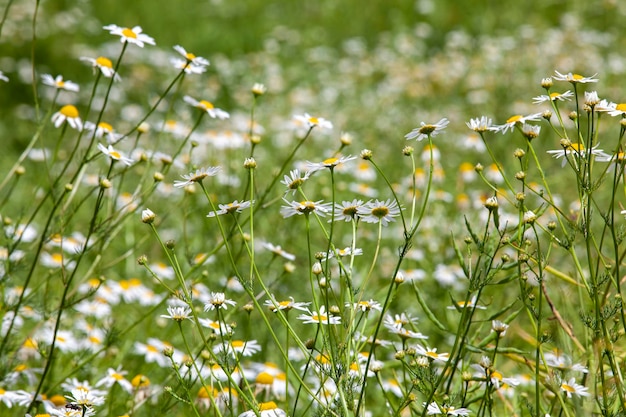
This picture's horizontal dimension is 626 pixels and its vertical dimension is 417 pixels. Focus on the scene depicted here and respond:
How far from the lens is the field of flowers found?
4.58ft

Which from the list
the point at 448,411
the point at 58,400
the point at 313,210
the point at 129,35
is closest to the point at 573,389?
the point at 448,411

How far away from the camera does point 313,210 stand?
1379 millimetres

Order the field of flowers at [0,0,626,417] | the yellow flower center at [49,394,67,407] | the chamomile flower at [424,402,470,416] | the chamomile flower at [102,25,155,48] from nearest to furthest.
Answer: the chamomile flower at [424,402,470,416] < the field of flowers at [0,0,626,417] < the yellow flower center at [49,394,67,407] < the chamomile flower at [102,25,155,48]

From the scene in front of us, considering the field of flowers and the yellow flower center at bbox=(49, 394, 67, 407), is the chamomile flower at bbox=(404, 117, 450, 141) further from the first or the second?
the yellow flower center at bbox=(49, 394, 67, 407)

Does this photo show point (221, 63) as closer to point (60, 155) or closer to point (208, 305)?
point (60, 155)

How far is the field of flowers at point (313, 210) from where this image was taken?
1397 mm

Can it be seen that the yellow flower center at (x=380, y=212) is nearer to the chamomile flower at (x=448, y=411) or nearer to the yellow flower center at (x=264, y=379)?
the chamomile flower at (x=448, y=411)

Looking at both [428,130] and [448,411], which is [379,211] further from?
[448,411]

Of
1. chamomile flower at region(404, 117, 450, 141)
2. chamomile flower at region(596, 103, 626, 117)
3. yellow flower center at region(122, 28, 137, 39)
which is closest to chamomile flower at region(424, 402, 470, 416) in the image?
chamomile flower at region(404, 117, 450, 141)

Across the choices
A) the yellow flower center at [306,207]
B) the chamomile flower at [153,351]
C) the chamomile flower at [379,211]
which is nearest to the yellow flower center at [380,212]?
the chamomile flower at [379,211]

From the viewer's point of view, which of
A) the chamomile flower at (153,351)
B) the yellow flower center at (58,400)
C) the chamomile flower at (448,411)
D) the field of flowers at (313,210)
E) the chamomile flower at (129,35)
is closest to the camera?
the chamomile flower at (448,411)

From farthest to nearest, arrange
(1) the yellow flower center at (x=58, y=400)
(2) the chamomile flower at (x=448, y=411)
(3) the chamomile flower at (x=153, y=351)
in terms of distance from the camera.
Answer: (3) the chamomile flower at (x=153, y=351), (1) the yellow flower center at (x=58, y=400), (2) the chamomile flower at (x=448, y=411)

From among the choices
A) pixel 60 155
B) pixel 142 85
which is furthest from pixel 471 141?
pixel 142 85

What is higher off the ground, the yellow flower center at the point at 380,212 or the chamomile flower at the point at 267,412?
the yellow flower center at the point at 380,212
